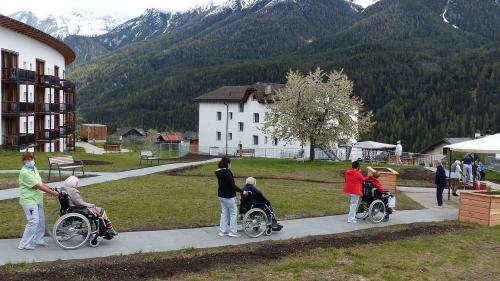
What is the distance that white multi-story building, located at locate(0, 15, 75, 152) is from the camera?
42750 millimetres

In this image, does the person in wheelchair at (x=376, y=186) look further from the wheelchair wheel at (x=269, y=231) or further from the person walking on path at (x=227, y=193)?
the person walking on path at (x=227, y=193)

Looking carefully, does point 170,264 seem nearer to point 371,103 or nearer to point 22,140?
point 22,140

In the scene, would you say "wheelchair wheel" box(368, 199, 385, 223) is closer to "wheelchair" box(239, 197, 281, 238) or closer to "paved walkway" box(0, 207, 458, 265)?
"paved walkway" box(0, 207, 458, 265)

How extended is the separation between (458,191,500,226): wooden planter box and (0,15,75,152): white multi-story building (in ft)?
116

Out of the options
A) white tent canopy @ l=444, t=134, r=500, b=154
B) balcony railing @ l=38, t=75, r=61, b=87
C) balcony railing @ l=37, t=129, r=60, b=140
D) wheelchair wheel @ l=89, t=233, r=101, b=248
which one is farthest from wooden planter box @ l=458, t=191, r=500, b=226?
balcony railing @ l=38, t=75, r=61, b=87

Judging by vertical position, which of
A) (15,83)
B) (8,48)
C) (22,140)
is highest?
(8,48)

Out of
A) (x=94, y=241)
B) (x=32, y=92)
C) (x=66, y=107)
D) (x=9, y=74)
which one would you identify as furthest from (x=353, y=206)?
(x=66, y=107)

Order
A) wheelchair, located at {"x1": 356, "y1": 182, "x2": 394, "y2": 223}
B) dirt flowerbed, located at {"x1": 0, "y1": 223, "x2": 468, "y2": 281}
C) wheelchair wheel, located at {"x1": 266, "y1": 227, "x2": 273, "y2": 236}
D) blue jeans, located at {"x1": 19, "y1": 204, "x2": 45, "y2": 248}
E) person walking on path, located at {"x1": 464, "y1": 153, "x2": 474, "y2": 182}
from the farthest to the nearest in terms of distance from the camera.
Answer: person walking on path, located at {"x1": 464, "y1": 153, "x2": 474, "y2": 182}
wheelchair, located at {"x1": 356, "y1": 182, "x2": 394, "y2": 223}
wheelchair wheel, located at {"x1": 266, "y1": 227, "x2": 273, "y2": 236}
blue jeans, located at {"x1": 19, "y1": 204, "x2": 45, "y2": 248}
dirt flowerbed, located at {"x1": 0, "y1": 223, "x2": 468, "y2": 281}

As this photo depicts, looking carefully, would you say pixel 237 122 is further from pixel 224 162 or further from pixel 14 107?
pixel 224 162

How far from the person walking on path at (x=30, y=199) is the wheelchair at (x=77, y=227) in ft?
1.31

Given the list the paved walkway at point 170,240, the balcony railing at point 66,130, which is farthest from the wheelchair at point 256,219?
the balcony railing at point 66,130

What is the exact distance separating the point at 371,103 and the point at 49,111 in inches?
4638

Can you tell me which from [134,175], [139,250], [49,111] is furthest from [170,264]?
[49,111]

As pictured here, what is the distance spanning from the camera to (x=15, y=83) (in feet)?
143
